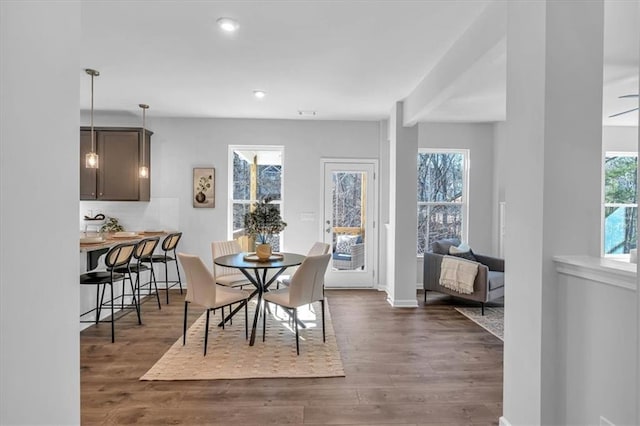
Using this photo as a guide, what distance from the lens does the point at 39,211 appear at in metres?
0.84

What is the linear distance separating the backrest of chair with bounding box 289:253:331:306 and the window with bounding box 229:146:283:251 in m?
2.60

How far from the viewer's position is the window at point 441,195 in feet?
19.6

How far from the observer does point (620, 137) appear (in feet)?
19.9

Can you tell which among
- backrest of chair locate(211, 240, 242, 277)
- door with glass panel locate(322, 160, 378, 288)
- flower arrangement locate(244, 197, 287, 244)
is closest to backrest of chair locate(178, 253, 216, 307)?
flower arrangement locate(244, 197, 287, 244)

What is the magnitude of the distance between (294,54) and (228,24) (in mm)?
730

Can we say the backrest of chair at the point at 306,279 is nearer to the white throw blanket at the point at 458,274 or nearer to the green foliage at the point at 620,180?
the white throw blanket at the point at 458,274

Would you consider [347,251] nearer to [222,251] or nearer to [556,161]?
[222,251]

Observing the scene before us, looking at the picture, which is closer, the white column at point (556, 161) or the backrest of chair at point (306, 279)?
the white column at point (556, 161)

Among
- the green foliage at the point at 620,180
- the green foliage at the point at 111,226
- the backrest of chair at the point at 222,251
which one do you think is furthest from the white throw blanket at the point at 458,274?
the green foliage at the point at 111,226

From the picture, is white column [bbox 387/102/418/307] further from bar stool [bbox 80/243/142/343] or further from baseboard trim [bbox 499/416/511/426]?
bar stool [bbox 80/243/142/343]

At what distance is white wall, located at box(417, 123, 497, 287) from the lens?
5.89m

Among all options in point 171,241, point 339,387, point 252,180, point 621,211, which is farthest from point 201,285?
point 621,211

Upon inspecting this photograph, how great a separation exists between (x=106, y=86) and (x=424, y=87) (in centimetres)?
370

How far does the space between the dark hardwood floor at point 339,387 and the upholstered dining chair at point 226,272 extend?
0.74m
